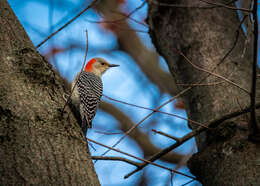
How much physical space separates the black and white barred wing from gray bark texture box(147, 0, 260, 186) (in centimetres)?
117

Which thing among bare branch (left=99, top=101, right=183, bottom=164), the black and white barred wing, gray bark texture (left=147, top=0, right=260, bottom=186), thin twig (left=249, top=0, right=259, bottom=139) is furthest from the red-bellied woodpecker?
thin twig (left=249, top=0, right=259, bottom=139)

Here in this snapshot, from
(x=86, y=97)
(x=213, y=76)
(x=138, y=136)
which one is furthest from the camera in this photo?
(x=138, y=136)

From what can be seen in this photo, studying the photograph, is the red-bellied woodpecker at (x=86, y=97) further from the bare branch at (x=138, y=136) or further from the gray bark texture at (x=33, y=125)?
the bare branch at (x=138, y=136)

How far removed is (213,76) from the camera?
3.16 meters

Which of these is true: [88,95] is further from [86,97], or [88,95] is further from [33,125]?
[33,125]

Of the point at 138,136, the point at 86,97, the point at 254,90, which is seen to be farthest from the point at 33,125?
the point at 138,136

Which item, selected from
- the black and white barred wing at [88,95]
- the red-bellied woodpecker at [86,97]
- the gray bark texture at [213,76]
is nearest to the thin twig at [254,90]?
the gray bark texture at [213,76]

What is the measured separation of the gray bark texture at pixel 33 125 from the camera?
Answer: 1676 mm

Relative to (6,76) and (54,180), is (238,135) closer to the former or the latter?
(54,180)

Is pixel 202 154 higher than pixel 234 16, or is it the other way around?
pixel 234 16

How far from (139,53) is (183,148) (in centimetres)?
374

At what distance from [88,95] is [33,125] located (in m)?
2.44

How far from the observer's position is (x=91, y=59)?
20.0 ft

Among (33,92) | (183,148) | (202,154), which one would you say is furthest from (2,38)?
(183,148)
